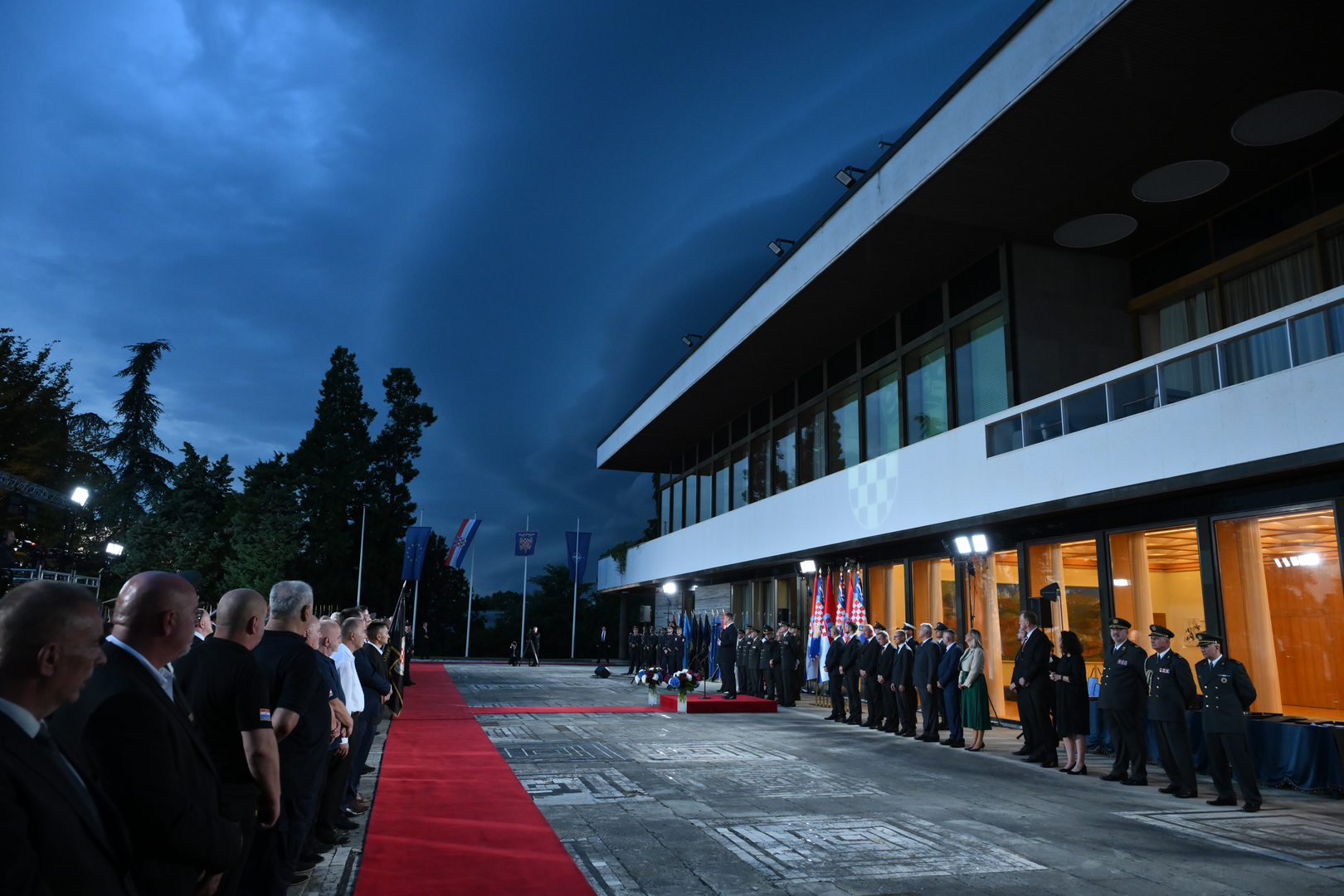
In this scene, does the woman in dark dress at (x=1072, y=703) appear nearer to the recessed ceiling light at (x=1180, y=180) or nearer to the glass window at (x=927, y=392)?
the glass window at (x=927, y=392)

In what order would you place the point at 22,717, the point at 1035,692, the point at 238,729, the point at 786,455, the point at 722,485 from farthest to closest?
the point at 722,485
the point at 786,455
the point at 1035,692
the point at 238,729
the point at 22,717

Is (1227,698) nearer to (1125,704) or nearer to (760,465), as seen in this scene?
(1125,704)

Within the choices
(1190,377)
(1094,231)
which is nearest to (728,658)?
(1094,231)

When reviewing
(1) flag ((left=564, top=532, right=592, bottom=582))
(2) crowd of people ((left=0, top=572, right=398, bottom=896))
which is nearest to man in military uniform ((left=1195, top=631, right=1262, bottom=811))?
(2) crowd of people ((left=0, top=572, right=398, bottom=896))

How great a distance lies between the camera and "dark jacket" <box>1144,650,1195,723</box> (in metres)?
9.01

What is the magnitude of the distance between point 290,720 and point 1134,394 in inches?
422

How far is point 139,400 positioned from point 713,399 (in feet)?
122

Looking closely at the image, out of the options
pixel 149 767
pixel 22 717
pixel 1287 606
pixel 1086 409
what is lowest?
pixel 149 767

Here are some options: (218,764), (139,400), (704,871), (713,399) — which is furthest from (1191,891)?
(139,400)

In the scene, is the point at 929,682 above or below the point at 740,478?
below

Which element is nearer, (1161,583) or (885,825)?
(885,825)

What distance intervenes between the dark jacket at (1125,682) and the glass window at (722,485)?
1732cm

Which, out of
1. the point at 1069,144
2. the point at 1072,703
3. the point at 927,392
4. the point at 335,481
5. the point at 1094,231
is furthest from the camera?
the point at 335,481

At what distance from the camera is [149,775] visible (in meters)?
2.37
